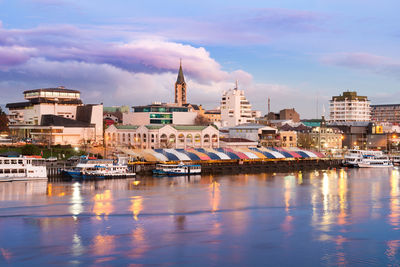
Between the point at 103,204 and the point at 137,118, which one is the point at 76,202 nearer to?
the point at 103,204

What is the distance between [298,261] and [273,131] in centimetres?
9089

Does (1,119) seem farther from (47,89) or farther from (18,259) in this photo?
(18,259)

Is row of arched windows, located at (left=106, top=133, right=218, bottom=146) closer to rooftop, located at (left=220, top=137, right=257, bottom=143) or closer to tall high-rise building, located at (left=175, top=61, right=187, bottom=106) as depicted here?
rooftop, located at (left=220, top=137, right=257, bottom=143)

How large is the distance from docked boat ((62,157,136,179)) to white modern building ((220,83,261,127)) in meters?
76.9

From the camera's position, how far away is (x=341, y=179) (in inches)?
2810

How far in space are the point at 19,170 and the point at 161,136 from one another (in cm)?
3747

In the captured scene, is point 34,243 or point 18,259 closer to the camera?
point 18,259

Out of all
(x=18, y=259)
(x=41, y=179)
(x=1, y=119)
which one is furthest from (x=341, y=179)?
(x=1, y=119)

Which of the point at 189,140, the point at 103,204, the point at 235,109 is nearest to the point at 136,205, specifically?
the point at 103,204

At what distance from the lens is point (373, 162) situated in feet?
309

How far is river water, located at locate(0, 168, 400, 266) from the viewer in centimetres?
3114

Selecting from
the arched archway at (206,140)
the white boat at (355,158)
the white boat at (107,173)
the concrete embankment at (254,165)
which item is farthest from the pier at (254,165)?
the arched archway at (206,140)

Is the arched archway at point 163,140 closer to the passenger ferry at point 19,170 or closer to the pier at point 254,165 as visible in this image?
the pier at point 254,165

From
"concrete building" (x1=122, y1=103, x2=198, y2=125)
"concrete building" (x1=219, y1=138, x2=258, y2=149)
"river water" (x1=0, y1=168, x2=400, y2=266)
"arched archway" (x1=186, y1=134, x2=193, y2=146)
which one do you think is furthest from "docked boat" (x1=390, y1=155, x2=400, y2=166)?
"river water" (x1=0, y1=168, x2=400, y2=266)
